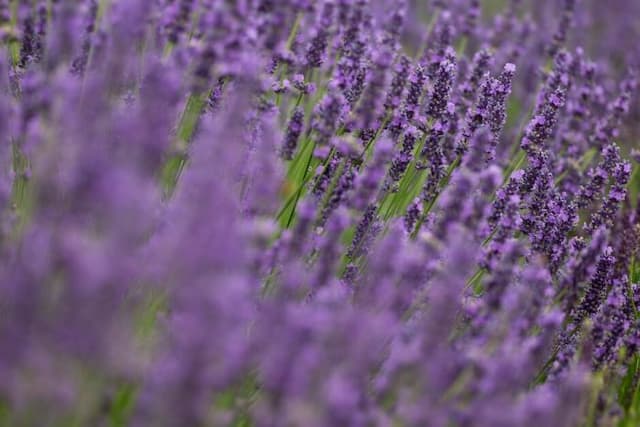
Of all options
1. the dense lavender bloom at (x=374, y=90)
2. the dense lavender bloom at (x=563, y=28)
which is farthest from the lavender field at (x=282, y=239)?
the dense lavender bloom at (x=563, y=28)

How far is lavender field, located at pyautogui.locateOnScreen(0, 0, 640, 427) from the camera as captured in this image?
174cm

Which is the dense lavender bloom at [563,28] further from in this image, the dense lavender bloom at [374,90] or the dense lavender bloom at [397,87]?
the dense lavender bloom at [374,90]

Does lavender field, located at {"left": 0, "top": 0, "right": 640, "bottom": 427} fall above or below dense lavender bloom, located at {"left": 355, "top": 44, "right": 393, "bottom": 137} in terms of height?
below

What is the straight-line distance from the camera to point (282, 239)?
2627 millimetres

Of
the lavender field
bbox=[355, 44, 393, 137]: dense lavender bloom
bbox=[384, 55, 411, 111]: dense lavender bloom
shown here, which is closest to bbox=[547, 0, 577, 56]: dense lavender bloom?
the lavender field

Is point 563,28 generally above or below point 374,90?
above

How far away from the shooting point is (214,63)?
8.75 feet

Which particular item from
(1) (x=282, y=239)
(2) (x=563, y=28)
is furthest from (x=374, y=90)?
(2) (x=563, y=28)

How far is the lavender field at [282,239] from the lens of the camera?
1742 millimetres

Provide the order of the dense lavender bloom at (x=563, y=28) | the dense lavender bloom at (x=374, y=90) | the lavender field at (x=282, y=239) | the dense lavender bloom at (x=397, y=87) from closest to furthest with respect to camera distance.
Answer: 1. the lavender field at (x=282, y=239)
2. the dense lavender bloom at (x=374, y=90)
3. the dense lavender bloom at (x=397, y=87)
4. the dense lavender bloom at (x=563, y=28)

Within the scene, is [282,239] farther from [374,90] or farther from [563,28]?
[563,28]

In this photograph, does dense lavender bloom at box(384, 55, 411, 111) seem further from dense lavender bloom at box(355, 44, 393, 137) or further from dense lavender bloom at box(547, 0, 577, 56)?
dense lavender bloom at box(547, 0, 577, 56)

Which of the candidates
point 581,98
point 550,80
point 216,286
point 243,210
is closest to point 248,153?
point 243,210

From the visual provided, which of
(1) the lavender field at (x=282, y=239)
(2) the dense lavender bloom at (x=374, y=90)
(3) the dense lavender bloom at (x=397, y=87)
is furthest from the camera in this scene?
(3) the dense lavender bloom at (x=397, y=87)
